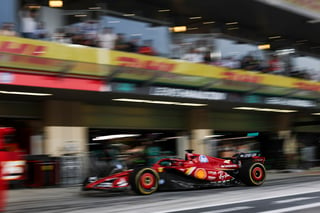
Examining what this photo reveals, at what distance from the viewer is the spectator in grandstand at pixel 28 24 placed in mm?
11907

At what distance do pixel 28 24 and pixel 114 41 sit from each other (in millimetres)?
3039

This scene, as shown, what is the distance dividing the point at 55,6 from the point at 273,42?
13.5 m

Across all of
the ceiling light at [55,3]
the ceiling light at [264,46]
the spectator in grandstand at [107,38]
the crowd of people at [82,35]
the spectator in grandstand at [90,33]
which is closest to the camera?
the crowd of people at [82,35]

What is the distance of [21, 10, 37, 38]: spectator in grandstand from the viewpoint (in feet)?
39.1

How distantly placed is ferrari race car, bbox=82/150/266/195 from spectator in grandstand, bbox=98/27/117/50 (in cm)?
503

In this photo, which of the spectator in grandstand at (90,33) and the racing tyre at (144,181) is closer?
the racing tyre at (144,181)

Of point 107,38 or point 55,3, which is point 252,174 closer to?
point 107,38

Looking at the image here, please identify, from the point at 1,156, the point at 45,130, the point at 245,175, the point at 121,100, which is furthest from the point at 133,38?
the point at 1,156

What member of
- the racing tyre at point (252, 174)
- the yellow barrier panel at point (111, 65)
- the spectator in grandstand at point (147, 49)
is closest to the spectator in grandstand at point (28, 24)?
the yellow barrier panel at point (111, 65)

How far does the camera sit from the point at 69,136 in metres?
14.2

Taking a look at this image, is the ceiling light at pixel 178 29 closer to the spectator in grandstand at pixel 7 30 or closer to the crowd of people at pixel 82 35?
the crowd of people at pixel 82 35

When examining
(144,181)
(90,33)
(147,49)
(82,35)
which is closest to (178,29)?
(147,49)

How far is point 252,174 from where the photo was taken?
36.2 feet

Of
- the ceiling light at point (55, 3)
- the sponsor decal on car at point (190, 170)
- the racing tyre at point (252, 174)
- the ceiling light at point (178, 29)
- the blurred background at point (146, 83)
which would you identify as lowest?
the racing tyre at point (252, 174)
